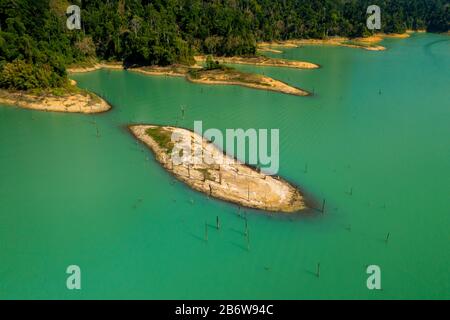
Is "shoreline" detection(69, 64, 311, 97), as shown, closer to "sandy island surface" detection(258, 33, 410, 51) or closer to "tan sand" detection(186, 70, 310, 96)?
"tan sand" detection(186, 70, 310, 96)

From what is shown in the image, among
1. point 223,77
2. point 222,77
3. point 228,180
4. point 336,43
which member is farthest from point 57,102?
point 336,43

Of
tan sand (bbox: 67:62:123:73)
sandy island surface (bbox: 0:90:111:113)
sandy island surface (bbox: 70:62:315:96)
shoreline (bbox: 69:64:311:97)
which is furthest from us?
tan sand (bbox: 67:62:123:73)

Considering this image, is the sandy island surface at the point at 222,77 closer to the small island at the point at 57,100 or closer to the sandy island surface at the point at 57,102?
the small island at the point at 57,100

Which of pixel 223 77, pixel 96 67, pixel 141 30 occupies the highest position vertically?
pixel 141 30

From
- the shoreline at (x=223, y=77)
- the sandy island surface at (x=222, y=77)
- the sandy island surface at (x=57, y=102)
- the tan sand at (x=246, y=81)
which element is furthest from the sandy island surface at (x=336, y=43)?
the sandy island surface at (x=57, y=102)

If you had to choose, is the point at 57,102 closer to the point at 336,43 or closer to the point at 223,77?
the point at 223,77

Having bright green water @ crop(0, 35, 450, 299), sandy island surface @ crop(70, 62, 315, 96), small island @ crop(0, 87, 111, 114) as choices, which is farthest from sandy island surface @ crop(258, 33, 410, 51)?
small island @ crop(0, 87, 111, 114)
